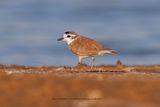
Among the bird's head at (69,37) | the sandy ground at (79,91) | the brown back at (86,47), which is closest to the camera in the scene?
the sandy ground at (79,91)

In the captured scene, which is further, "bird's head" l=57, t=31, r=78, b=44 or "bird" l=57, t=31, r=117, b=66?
"bird's head" l=57, t=31, r=78, b=44

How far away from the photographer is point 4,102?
1873 mm

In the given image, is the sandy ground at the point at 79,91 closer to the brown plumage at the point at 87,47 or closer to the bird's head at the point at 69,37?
the brown plumage at the point at 87,47

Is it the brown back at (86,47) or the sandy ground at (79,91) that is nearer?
the sandy ground at (79,91)

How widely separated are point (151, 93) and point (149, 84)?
5 cm

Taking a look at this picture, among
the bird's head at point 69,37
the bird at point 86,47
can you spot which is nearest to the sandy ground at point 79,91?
the bird at point 86,47

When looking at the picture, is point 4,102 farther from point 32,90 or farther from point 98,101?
point 98,101

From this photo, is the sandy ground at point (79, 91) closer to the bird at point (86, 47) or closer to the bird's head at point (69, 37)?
the bird at point (86, 47)

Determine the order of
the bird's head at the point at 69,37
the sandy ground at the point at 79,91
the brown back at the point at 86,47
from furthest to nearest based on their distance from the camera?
the bird's head at the point at 69,37, the brown back at the point at 86,47, the sandy ground at the point at 79,91

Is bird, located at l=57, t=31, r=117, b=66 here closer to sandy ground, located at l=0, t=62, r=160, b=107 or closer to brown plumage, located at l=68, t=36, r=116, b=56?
brown plumage, located at l=68, t=36, r=116, b=56

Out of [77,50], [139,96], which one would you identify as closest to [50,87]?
[139,96]

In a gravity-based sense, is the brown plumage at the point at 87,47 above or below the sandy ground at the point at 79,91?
above

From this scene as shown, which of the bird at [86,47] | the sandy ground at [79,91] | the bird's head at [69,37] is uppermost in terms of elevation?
the bird's head at [69,37]

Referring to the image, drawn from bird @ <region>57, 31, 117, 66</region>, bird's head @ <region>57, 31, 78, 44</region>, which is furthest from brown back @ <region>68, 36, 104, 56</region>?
bird's head @ <region>57, 31, 78, 44</region>
